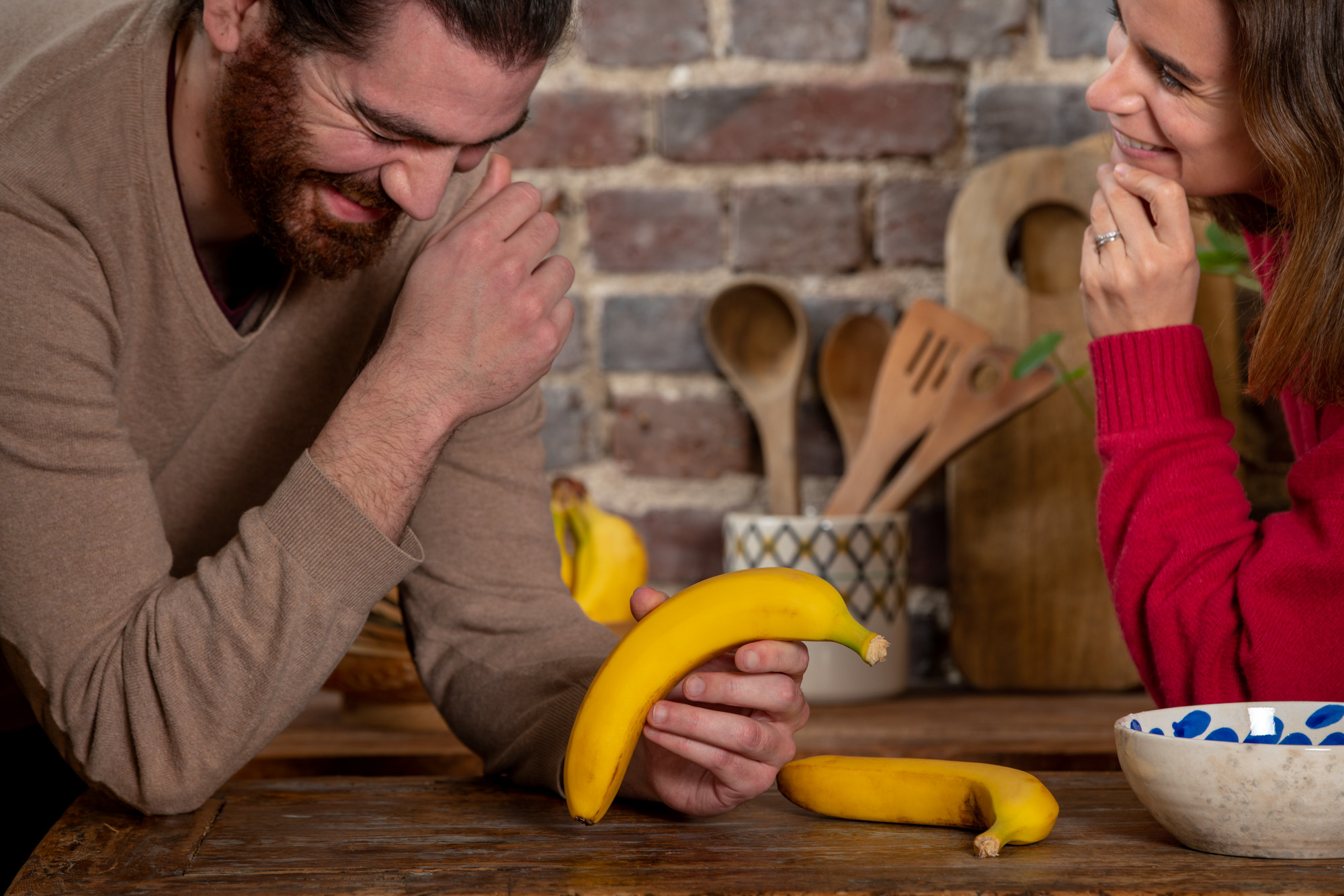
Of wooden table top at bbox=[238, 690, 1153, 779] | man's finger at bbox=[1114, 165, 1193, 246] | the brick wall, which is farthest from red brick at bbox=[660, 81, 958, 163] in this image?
wooden table top at bbox=[238, 690, 1153, 779]

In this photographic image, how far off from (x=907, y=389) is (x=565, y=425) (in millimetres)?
404

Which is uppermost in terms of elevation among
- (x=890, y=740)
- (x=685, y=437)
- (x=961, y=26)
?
(x=961, y=26)

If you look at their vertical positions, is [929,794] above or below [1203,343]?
below

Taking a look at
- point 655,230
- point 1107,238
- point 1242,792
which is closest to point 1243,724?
point 1242,792

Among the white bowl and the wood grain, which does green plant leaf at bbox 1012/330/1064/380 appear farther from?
the white bowl

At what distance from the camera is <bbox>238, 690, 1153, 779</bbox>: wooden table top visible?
1.04 m

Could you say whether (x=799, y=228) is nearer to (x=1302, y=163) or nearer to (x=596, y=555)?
(x=596, y=555)

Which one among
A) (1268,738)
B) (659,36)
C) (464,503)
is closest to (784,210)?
(659,36)

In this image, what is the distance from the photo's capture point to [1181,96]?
943mm

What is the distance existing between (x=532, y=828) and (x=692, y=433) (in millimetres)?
735

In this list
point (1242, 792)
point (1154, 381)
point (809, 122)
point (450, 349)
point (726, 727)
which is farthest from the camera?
point (809, 122)

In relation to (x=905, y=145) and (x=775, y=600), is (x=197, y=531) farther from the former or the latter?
(x=905, y=145)

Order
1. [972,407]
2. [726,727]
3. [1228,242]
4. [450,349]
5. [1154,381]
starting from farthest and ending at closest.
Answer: [972,407] → [1228,242] → [1154,381] → [450,349] → [726,727]

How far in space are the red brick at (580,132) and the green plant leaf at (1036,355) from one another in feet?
1.66
